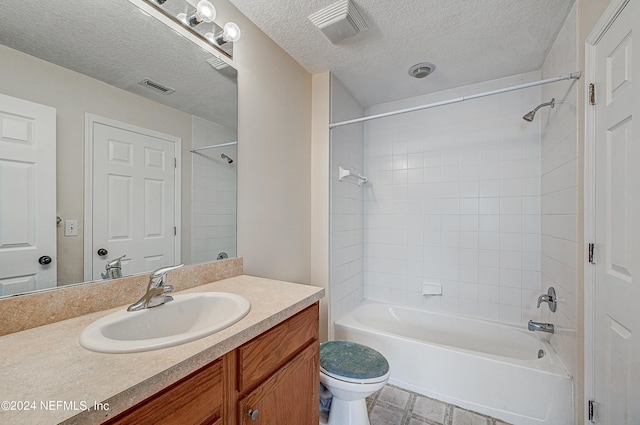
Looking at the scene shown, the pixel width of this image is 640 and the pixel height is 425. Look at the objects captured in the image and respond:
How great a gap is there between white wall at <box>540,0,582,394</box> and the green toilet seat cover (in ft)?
3.25

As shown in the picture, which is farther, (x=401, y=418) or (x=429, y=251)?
(x=429, y=251)

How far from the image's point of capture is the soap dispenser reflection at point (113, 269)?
93cm

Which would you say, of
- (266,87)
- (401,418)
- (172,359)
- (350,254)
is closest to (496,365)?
(401,418)

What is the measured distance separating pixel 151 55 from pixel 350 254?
1967mm

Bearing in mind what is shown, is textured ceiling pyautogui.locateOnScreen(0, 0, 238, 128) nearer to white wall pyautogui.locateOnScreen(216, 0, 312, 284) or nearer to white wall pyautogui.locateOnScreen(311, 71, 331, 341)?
white wall pyautogui.locateOnScreen(216, 0, 312, 284)

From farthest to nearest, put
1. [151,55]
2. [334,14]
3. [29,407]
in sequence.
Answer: [334,14]
[151,55]
[29,407]

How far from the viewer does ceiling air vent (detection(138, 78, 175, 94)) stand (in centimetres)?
107

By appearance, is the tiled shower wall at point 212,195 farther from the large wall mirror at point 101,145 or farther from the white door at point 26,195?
the white door at point 26,195

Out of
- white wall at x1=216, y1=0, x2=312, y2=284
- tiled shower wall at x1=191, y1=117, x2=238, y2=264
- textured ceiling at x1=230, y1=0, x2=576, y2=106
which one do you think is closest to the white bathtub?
white wall at x1=216, y1=0, x2=312, y2=284

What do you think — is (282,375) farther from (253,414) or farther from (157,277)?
(157,277)

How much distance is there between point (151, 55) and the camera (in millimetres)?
1095

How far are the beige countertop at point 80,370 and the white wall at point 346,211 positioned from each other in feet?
4.53

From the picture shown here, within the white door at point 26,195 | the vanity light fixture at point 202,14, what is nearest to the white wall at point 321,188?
the vanity light fixture at point 202,14

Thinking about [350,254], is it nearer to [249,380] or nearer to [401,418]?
[401,418]
